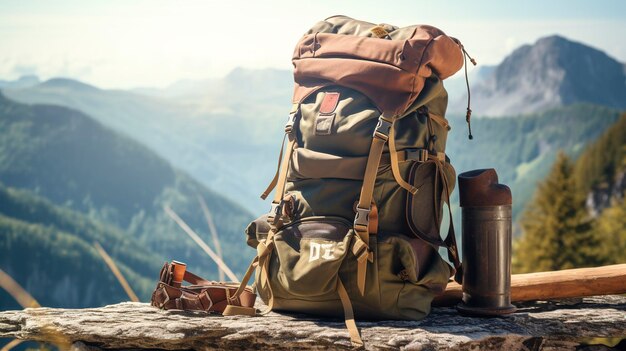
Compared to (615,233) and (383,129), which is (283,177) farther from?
(615,233)

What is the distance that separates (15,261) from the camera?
10319 cm

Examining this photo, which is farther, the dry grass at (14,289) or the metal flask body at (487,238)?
the metal flask body at (487,238)

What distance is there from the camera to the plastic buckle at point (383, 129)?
4.03 m

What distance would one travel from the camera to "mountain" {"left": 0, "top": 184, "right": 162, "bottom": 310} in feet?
336

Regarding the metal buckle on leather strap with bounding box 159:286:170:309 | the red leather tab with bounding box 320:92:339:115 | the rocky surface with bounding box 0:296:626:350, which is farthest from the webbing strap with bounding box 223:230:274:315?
the red leather tab with bounding box 320:92:339:115

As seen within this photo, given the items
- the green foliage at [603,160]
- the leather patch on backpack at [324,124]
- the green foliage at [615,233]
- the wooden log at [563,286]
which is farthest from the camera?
the green foliage at [603,160]

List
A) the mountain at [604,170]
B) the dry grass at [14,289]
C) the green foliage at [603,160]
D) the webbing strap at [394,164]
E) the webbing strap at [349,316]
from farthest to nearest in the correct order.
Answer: the mountain at [604,170], the green foliage at [603,160], the webbing strap at [394,164], the webbing strap at [349,316], the dry grass at [14,289]

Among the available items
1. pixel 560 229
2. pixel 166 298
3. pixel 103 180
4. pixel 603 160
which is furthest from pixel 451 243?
pixel 103 180

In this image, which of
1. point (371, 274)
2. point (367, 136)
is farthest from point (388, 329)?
point (367, 136)

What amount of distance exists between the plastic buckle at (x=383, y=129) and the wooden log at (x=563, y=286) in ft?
3.91

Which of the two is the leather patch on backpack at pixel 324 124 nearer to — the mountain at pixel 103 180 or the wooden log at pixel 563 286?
the wooden log at pixel 563 286

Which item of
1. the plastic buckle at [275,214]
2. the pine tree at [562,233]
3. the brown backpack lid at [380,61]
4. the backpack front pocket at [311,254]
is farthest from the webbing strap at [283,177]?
the pine tree at [562,233]

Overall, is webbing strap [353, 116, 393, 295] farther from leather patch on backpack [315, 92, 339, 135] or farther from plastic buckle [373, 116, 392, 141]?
leather patch on backpack [315, 92, 339, 135]

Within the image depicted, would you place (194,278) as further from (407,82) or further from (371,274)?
(407,82)
